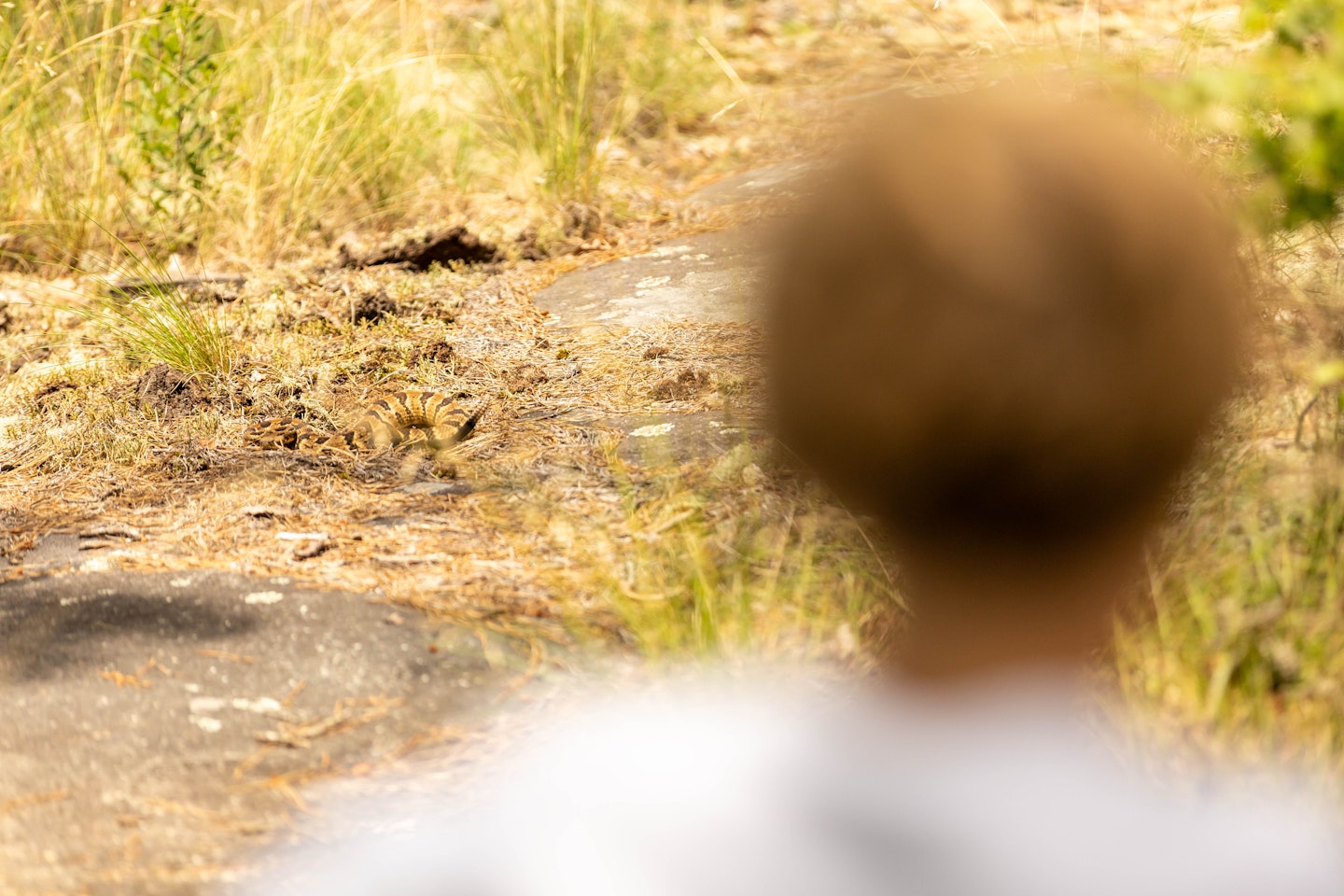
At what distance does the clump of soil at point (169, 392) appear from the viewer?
2917 mm

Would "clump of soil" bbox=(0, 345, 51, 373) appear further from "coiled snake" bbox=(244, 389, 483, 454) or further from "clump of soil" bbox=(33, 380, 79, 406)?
"coiled snake" bbox=(244, 389, 483, 454)

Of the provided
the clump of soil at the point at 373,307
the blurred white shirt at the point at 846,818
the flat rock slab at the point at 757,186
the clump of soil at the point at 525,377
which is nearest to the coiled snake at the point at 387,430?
the clump of soil at the point at 525,377

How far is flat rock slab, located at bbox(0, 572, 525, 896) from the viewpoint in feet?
5.05

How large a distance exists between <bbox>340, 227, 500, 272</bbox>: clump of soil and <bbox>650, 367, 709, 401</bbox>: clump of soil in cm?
130

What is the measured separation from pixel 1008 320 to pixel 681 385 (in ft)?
4.71

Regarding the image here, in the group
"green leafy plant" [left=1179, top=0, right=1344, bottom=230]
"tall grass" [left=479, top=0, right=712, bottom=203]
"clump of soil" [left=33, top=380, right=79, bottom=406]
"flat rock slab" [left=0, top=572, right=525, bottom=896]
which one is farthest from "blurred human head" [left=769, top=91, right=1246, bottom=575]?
"tall grass" [left=479, top=0, right=712, bottom=203]

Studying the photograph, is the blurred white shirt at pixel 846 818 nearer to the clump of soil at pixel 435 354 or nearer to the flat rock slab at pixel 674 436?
the flat rock slab at pixel 674 436

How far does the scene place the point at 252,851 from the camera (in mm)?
1529

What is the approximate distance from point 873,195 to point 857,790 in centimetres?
79

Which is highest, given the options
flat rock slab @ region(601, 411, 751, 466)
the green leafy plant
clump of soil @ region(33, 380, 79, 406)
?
the green leafy plant

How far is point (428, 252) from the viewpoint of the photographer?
380 centimetres

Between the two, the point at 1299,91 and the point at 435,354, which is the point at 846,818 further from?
the point at 435,354

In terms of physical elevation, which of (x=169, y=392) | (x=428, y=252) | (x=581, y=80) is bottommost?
(x=169, y=392)

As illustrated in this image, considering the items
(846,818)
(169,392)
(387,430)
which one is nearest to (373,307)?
(169,392)
